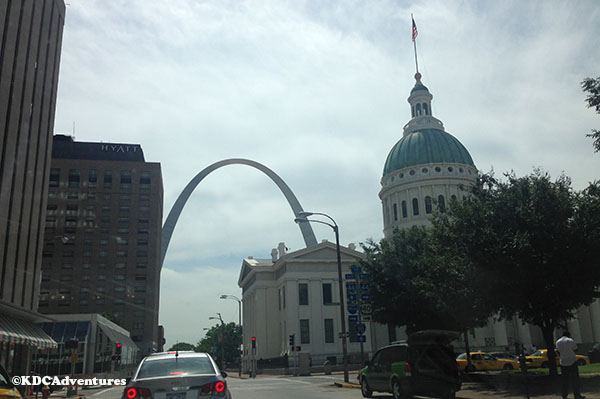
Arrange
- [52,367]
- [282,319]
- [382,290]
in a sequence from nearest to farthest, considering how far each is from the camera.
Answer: [382,290], [52,367], [282,319]

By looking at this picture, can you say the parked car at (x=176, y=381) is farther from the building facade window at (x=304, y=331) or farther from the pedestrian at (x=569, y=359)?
the building facade window at (x=304, y=331)

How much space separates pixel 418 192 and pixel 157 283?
60039 mm

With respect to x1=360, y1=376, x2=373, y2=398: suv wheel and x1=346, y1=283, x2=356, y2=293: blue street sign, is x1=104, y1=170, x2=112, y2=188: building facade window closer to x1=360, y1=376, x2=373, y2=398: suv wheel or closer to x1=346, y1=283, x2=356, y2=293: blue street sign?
x1=346, y1=283, x2=356, y2=293: blue street sign

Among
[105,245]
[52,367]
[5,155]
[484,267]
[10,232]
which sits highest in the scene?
[105,245]

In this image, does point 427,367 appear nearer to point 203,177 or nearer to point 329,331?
point 329,331

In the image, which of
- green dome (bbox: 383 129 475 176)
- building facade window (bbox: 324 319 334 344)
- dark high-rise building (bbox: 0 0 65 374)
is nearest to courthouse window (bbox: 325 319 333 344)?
building facade window (bbox: 324 319 334 344)

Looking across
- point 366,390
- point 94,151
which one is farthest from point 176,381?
point 94,151

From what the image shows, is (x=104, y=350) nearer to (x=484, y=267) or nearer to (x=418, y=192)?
(x=484, y=267)

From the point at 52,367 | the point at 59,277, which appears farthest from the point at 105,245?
the point at 52,367

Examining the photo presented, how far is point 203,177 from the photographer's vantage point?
92.7 meters

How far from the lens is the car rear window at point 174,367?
9.85m

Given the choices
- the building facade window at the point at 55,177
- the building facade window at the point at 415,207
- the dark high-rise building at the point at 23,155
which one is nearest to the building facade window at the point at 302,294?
the building facade window at the point at 415,207

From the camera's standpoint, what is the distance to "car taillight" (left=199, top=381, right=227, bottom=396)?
31.0ft

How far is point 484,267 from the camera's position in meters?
23.2
